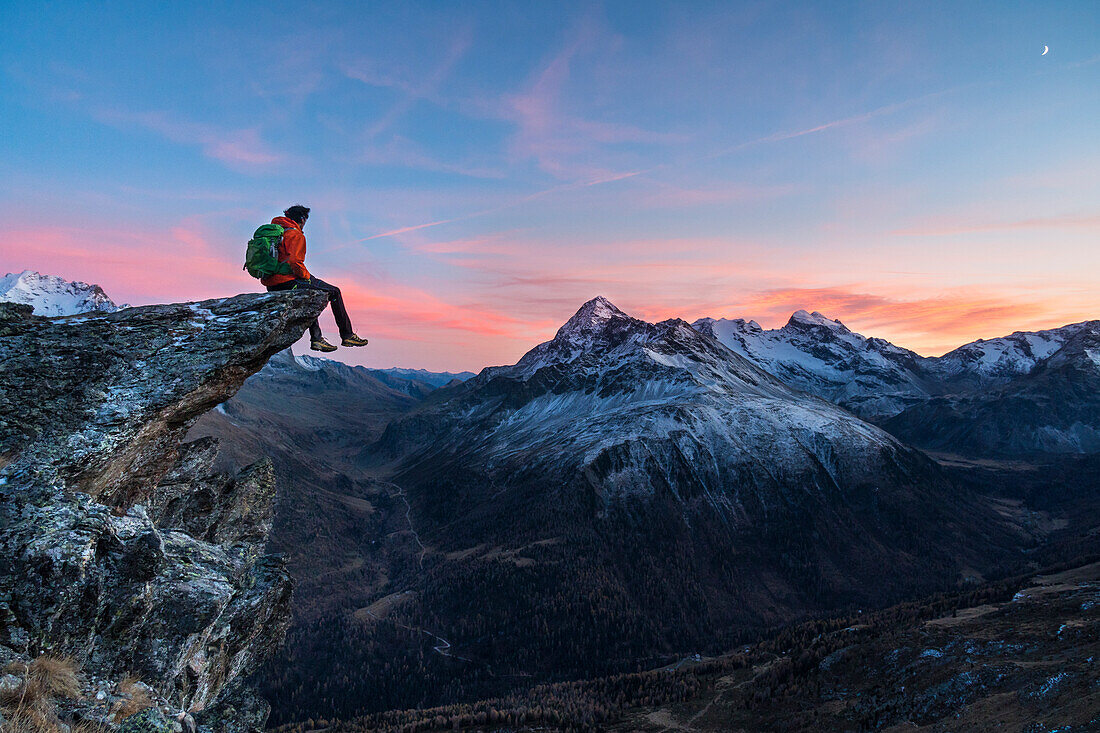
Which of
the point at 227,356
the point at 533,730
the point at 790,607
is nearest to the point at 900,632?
the point at 533,730

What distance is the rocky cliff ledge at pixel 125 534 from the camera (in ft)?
40.2

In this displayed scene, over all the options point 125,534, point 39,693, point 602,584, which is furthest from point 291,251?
point 602,584

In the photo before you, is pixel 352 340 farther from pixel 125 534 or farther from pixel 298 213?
pixel 125 534

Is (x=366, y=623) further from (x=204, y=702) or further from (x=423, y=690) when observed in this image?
(x=204, y=702)

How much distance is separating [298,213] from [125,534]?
41.7ft

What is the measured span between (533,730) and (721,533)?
14837cm

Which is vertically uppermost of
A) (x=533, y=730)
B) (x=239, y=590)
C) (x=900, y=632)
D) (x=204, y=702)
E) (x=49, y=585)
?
(x=49, y=585)

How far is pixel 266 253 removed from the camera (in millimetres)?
19656

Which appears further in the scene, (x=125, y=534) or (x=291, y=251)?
(x=291, y=251)

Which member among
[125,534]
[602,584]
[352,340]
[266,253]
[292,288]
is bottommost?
[602,584]

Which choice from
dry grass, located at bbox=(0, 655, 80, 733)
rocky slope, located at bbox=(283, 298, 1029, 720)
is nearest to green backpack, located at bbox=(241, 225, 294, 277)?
dry grass, located at bbox=(0, 655, 80, 733)

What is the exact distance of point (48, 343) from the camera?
53.1ft

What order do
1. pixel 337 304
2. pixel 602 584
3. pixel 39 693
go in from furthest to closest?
pixel 602 584
pixel 337 304
pixel 39 693

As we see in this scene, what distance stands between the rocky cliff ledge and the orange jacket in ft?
3.24
